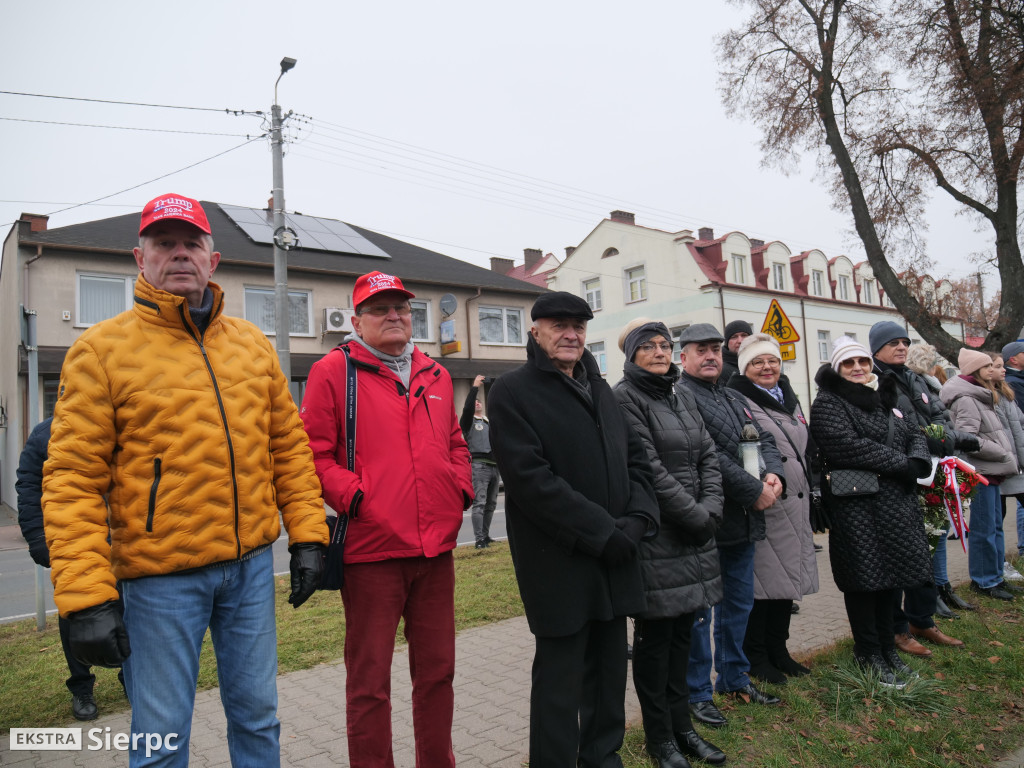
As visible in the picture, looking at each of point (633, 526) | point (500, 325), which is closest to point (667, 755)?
point (633, 526)

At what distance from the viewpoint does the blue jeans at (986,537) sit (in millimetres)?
6367

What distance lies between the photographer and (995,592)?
642 centimetres

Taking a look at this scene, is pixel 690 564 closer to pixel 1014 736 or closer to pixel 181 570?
pixel 1014 736

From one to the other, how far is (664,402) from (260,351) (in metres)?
2.12

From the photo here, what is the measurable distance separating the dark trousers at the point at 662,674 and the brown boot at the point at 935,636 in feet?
8.94

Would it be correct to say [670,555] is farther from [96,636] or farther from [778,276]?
[778,276]

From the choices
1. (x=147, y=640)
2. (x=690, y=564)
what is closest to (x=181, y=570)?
(x=147, y=640)

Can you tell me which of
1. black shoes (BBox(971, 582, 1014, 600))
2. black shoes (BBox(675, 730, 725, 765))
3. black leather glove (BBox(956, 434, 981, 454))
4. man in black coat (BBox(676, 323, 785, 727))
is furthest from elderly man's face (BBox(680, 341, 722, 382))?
black shoes (BBox(971, 582, 1014, 600))

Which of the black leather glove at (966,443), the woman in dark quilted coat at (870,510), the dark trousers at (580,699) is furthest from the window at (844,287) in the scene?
the dark trousers at (580,699)

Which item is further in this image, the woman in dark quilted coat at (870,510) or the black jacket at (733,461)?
the woman in dark quilted coat at (870,510)

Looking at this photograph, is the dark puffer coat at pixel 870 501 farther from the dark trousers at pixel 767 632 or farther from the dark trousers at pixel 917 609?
the dark trousers at pixel 917 609

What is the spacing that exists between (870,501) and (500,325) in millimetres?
22690

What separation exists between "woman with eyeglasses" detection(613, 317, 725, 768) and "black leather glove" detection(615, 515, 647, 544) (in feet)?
0.98

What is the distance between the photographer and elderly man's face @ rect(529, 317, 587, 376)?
338 centimetres
